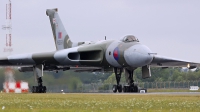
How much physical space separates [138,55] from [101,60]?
3.60 m

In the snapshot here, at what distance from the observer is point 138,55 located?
31547mm

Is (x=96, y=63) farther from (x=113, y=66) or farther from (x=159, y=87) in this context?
(x=159, y=87)

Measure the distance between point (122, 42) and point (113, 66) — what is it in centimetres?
190

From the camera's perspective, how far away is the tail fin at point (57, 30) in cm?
4147

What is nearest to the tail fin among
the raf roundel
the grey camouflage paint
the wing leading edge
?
the grey camouflage paint

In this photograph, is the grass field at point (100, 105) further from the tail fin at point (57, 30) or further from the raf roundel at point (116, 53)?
the tail fin at point (57, 30)

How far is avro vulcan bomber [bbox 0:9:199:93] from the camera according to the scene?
106 feet

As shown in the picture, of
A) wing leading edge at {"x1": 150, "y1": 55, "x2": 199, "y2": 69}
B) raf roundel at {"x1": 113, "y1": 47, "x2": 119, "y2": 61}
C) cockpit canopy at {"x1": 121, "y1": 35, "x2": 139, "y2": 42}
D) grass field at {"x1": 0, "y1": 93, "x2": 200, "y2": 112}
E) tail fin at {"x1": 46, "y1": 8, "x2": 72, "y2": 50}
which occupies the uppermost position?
tail fin at {"x1": 46, "y1": 8, "x2": 72, "y2": 50}

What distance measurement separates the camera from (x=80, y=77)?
1473 inches

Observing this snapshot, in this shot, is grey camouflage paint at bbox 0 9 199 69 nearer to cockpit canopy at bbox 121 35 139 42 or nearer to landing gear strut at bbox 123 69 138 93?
cockpit canopy at bbox 121 35 139 42

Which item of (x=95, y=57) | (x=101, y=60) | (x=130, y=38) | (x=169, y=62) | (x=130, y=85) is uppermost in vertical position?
(x=130, y=38)

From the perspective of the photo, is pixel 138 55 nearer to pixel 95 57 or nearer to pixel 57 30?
pixel 95 57

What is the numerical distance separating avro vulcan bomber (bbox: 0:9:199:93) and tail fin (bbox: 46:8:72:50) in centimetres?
377

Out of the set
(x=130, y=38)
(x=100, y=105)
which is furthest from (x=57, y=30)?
(x=100, y=105)
